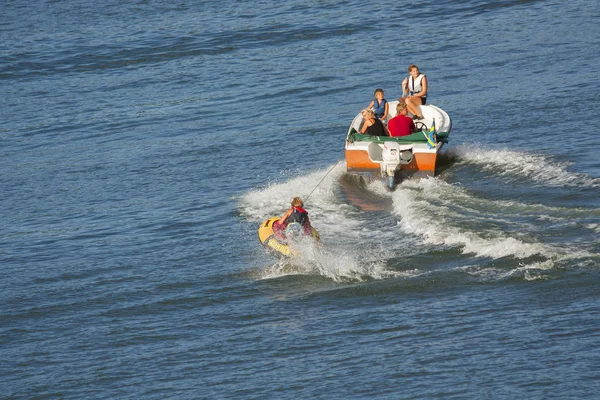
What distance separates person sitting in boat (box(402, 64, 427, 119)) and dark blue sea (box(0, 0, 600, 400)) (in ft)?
4.11

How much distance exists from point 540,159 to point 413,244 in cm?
506

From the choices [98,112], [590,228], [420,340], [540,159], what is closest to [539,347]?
[420,340]

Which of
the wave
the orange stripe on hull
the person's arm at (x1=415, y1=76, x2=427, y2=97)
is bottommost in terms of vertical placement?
the wave

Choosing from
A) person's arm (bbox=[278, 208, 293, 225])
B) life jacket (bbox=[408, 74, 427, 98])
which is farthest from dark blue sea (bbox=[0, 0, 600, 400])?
life jacket (bbox=[408, 74, 427, 98])

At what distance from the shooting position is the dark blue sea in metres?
11.5

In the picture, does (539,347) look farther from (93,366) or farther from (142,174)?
(142,174)

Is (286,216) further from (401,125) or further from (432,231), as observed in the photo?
(401,125)

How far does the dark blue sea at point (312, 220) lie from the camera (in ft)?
37.8

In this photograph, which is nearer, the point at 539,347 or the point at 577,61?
the point at 539,347

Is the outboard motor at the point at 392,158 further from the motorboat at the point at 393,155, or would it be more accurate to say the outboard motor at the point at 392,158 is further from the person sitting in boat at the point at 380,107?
the person sitting in boat at the point at 380,107

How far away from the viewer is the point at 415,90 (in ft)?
67.4

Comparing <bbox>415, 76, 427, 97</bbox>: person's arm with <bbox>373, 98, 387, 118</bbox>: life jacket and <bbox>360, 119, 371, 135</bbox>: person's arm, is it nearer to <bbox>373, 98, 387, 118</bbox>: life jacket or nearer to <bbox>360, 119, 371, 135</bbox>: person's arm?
<bbox>373, 98, 387, 118</bbox>: life jacket

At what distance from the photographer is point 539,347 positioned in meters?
11.2

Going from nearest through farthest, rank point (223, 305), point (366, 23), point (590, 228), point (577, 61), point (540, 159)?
point (223, 305) → point (590, 228) → point (540, 159) → point (577, 61) → point (366, 23)
